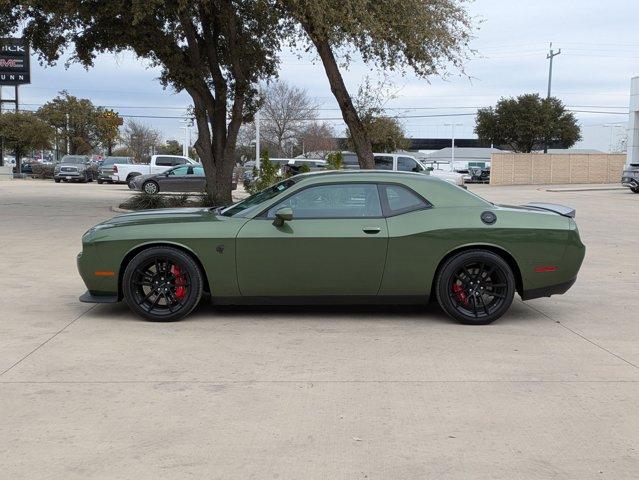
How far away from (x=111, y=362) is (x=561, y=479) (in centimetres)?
353

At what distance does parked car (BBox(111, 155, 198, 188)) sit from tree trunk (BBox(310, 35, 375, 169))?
18.6m

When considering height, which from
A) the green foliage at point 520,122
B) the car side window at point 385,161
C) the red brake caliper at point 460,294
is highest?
the green foliage at point 520,122

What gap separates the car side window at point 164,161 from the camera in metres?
34.7

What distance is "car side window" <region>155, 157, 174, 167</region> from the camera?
34.7m

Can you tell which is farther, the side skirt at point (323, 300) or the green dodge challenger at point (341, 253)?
the side skirt at point (323, 300)

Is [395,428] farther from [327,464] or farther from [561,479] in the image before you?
[561,479]

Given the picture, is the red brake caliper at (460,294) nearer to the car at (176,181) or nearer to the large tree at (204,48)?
the large tree at (204,48)

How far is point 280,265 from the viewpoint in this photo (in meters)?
6.56

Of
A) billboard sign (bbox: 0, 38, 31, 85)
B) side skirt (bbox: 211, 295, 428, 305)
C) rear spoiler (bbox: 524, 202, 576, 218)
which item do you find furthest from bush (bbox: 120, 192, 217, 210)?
billboard sign (bbox: 0, 38, 31, 85)

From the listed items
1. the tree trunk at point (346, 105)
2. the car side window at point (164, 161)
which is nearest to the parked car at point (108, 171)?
the car side window at point (164, 161)

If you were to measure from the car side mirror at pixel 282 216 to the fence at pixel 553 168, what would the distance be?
39842mm

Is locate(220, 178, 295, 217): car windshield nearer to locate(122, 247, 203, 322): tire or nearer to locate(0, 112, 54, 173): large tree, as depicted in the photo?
locate(122, 247, 203, 322): tire

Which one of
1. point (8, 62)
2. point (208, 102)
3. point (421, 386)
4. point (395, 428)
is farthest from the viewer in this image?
point (8, 62)

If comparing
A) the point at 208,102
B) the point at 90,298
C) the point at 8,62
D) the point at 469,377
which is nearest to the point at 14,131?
the point at 8,62
